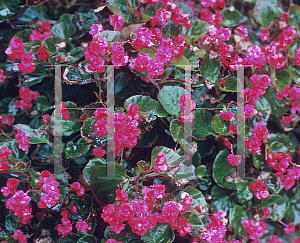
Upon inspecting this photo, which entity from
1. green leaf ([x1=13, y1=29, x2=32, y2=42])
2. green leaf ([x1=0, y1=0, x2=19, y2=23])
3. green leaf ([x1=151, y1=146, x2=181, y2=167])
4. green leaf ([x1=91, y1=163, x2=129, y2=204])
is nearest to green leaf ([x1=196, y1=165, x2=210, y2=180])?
green leaf ([x1=151, y1=146, x2=181, y2=167])

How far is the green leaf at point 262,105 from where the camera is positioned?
859 millimetres

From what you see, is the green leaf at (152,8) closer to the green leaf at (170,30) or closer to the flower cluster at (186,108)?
the green leaf at (170,30)

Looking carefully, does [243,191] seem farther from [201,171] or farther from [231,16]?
[231,16]

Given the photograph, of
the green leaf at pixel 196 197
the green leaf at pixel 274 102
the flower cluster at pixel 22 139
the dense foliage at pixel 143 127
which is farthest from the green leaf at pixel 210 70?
the flower cluster at pixel 22 139

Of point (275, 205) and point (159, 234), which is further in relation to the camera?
point (275, 205)

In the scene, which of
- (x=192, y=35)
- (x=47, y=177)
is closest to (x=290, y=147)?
(x=192, y=35)

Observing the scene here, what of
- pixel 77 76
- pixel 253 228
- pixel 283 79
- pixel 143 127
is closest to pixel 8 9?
pixel 77 76

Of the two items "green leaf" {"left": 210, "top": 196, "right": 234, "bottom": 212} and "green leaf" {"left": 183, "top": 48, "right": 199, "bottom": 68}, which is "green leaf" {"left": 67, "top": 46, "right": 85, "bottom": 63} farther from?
"green leaf" {"left": 210, "top": 196, "right": 234, "bottom": 212}

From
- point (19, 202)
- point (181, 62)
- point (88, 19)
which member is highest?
point (88, 19)

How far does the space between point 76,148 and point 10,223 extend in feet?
1.14

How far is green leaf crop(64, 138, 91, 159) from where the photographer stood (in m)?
0.79

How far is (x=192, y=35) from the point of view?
33.1 inches

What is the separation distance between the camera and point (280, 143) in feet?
2.99

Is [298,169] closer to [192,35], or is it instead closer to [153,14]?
[192,35]
